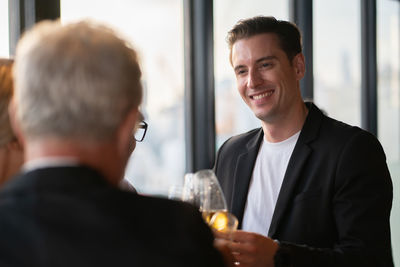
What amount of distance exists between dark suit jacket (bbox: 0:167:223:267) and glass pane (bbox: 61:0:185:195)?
229 cm

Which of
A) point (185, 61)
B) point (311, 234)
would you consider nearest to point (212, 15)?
point (185, 61)

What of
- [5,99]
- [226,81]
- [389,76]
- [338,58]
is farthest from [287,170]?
[389,76]

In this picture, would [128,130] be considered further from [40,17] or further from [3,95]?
[40,17]

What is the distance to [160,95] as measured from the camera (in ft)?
10.4

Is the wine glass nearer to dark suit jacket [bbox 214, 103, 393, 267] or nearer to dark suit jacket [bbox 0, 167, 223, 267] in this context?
dark suit jacket [bbox 214, 103, 393, 267]

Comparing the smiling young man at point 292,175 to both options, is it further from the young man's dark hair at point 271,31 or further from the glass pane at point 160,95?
the glass pane at point 160,95

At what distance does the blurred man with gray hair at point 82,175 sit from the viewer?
717mm

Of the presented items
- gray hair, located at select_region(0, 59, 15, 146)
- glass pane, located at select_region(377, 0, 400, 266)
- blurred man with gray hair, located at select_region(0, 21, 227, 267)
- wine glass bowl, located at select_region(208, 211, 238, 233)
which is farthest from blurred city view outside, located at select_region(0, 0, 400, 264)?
blurred man with gray hair, located at select_region(0, 21, 227, 267)

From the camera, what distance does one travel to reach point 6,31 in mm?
2215

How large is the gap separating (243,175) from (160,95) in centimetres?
131

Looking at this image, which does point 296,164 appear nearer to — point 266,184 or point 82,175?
point 266,184

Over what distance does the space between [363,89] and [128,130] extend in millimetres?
4989

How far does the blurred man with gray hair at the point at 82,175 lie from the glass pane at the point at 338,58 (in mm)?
3898

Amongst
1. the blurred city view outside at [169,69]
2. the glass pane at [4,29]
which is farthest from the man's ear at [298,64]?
the glass pane at [4,29]
